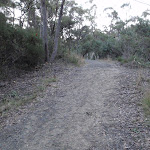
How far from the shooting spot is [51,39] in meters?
15.2

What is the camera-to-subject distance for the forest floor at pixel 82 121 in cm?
386

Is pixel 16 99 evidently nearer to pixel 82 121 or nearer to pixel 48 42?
pixel 82 121

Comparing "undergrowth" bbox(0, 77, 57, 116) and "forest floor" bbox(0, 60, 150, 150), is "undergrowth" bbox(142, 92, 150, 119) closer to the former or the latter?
"forest floor" bbox(0, 60, 150, 150)

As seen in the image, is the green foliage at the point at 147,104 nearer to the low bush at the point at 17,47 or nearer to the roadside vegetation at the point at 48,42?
the roadside vegetation at the point at 48,42

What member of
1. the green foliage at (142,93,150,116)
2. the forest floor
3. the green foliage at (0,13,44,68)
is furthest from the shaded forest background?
the green foliage at (142,93,150,116)

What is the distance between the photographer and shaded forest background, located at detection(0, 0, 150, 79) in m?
9.41

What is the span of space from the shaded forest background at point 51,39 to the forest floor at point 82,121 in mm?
3329

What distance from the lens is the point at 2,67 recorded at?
923 centimetres

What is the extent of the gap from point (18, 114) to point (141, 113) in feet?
11.6

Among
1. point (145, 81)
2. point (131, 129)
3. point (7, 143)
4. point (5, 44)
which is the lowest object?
point (7, 143)

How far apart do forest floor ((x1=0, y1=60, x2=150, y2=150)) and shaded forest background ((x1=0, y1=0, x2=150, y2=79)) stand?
3.33 meters

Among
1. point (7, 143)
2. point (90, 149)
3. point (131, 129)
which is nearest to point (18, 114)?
point (7, 143)

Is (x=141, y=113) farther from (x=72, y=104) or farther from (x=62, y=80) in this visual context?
(x=62, y=80)

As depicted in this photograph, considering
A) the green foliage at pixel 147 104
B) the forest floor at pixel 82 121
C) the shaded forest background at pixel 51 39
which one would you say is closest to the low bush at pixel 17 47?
the shaded forest background at pixel 51 39
